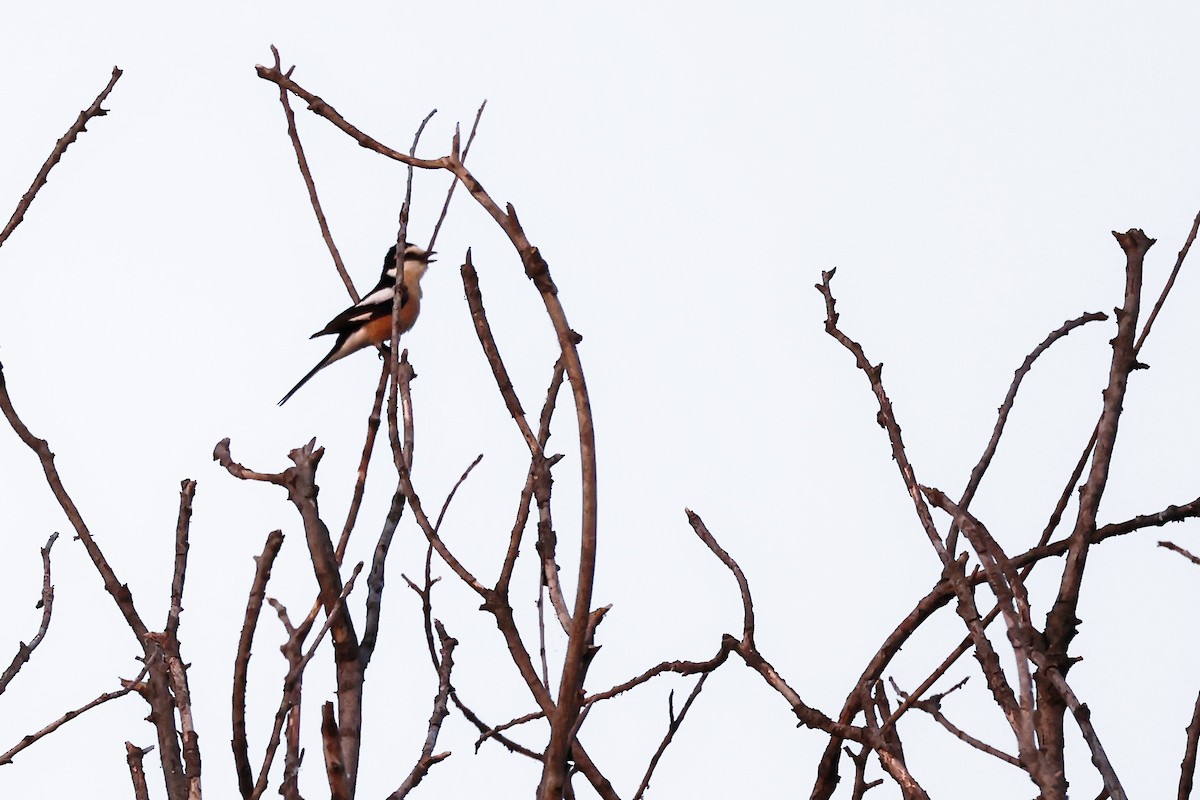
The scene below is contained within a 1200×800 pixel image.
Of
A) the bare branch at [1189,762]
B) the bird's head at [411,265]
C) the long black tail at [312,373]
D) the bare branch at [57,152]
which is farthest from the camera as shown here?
the bird's head at [411,265]

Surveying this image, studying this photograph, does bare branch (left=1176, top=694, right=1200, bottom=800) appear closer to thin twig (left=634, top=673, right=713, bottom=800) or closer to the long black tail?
thin twig (left=634, top=673, right=713, bottom=800)

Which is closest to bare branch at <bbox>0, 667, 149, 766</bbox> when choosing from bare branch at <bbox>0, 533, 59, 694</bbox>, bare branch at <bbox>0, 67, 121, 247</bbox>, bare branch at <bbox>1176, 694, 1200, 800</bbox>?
bare branch at <bbox>0, 533, 59, 694</bbox>

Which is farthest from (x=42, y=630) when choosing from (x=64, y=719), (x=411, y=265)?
(x=411, y=265)

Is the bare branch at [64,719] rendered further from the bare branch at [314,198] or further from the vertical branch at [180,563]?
the bare branch at [314,198]

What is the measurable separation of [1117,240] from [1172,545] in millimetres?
692

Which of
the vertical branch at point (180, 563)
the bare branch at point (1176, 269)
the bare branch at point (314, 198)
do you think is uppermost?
the bare branch at point (314, 198)

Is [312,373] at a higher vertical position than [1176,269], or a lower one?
higher

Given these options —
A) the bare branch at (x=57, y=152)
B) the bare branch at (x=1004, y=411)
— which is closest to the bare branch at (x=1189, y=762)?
the bare branch at (x=1004, y=411)

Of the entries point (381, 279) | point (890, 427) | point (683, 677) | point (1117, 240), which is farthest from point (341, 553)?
point (381, 279)

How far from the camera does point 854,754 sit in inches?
131

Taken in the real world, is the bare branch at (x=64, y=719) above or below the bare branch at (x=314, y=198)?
below

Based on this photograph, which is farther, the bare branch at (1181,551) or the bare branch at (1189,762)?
the bare branch at (1181,551)

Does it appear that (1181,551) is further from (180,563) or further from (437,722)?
(180,563)

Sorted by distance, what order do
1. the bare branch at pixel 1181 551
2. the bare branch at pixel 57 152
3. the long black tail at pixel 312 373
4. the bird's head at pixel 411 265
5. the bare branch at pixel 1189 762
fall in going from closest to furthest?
the bare branch at pixel 1189 762 → the bare branch at pixel 1181 551 → the bare branch at pixel 57 152 → the long black tail at pixel 312 373 → the bird's head at pixel 411 265
